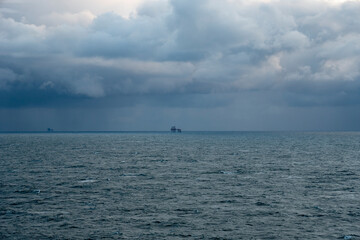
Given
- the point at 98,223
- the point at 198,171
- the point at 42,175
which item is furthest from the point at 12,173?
the point at 98,223

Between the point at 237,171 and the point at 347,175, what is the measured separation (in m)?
24.5

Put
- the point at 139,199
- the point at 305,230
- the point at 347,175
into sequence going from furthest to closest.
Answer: the point at 347,175
the point at 139,199
the point at 305,230

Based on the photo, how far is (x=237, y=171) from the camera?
88.8 metres

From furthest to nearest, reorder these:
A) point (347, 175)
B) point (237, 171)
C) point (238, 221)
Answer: point (237, 171)
point (347, 175)
point (238, 221)

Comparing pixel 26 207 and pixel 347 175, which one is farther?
pixel 347 175

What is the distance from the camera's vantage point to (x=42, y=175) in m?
81.9

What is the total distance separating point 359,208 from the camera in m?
50.6

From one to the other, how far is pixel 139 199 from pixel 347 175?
50679mm

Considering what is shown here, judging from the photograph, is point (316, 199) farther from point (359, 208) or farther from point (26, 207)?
point (26, 207)

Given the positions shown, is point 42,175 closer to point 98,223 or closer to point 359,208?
point 98,223

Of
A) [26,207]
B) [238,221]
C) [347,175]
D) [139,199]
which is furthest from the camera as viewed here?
[347,175]

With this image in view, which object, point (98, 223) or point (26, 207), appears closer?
point (98, 223)

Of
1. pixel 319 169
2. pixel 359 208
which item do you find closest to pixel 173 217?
pixel 359 208

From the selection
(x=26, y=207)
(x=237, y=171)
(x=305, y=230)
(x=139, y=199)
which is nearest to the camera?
(x=305, y=230)
